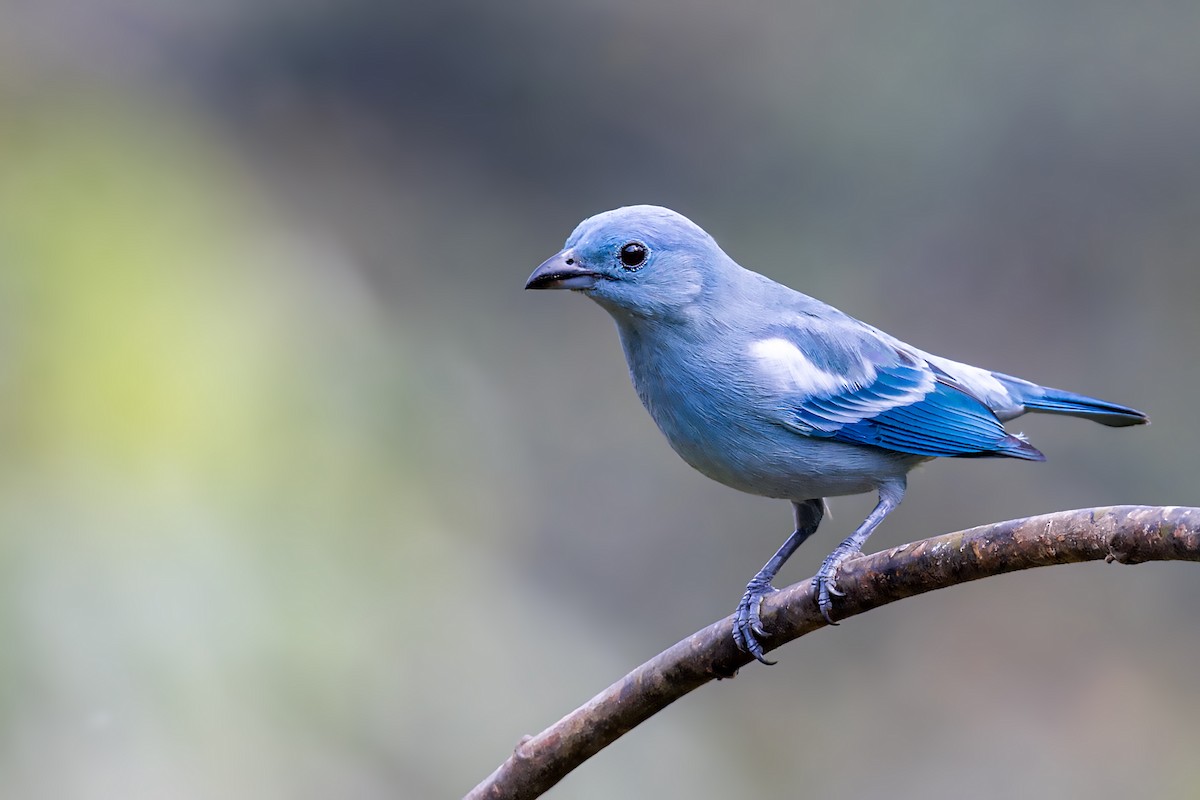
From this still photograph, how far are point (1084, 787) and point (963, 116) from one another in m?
Result: 3.12

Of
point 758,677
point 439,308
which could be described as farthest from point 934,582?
point 439,308

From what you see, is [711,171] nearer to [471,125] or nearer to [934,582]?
[471,125]

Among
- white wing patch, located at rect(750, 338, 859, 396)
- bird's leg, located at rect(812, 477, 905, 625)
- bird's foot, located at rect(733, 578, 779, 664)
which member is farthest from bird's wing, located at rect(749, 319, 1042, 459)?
bird's foot, located at rect(733, 578, 779, 664)

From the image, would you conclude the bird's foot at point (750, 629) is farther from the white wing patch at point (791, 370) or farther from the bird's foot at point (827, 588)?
the white wing patch at point (791, 370)

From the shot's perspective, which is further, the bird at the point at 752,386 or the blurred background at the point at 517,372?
the blurred background at the point at 517,372

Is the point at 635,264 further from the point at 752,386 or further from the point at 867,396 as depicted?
the point at 867,396

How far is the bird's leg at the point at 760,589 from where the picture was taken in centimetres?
262

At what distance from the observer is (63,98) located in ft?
17.9

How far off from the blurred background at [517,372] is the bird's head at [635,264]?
249 cm

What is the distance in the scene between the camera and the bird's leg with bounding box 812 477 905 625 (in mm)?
2430

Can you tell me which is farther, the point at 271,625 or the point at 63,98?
the point at 63,98

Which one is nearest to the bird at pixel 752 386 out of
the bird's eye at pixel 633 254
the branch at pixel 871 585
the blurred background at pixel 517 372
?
the bird's eye at pixel 633 254

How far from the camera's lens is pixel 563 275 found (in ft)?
9.15

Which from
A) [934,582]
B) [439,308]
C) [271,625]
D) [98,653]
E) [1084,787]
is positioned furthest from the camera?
[439,308]
